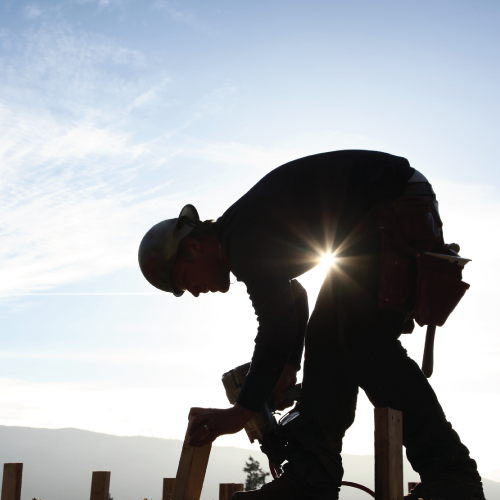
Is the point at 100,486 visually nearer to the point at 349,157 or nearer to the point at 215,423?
the point at 215,423

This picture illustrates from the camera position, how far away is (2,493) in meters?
4.89

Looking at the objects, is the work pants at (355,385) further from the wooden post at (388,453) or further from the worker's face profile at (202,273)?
the worker's face profile at (202,273)

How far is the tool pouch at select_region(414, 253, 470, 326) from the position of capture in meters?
2.84

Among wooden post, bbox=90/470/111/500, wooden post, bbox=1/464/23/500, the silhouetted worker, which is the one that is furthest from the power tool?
wooden post, bbox=1/464/23/500

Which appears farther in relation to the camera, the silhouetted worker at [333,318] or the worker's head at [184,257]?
the worker's head at [184,257]

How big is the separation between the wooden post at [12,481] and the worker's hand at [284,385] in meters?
2.83

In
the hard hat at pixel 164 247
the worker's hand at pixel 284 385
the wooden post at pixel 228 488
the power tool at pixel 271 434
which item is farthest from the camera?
the wooden post at pixel 228 488

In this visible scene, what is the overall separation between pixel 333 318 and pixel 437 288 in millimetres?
718

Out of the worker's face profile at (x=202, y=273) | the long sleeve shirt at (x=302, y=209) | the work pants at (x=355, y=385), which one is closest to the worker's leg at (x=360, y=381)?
the work pants at (x=355, y=385)

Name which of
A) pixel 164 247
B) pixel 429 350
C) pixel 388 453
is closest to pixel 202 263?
pixel 164 247

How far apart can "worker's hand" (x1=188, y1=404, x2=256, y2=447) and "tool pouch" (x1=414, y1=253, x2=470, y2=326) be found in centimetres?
107

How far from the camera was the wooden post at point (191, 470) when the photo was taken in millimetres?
2641

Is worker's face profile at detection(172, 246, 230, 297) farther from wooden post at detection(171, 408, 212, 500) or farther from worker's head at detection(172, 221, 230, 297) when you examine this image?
wooden post at detection(171, 408, 212, 500)

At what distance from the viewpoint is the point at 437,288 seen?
2.84m
